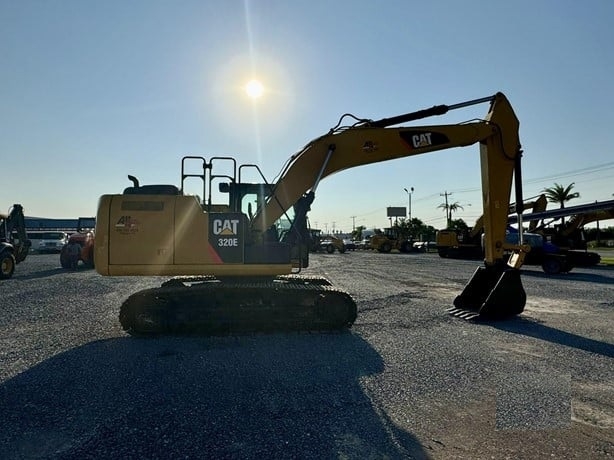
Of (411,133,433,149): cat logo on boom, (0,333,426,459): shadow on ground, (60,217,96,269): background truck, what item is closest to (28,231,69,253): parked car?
(60,217,96,269): background truck

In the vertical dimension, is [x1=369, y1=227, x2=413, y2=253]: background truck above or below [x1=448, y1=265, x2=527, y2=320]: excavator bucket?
above

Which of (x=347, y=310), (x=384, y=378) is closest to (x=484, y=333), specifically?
(x=347, y=310)

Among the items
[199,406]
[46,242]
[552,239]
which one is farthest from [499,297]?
[46,242]

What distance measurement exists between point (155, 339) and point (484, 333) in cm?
545

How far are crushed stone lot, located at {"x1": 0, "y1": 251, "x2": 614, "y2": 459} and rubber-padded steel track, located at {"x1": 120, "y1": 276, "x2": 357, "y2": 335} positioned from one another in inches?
10.4

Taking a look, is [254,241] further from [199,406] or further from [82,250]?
[82,250]

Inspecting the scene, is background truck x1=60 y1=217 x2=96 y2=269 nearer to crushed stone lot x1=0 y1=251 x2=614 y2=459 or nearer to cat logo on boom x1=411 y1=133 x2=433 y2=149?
crushed stone lot x1=0 y1=251 x2=614 y2=459

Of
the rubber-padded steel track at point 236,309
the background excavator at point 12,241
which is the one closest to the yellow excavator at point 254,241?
the rubber-padded steel track at point 236,309

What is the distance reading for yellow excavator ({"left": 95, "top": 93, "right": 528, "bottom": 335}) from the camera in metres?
6.91

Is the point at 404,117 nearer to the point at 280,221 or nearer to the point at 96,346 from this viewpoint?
the point at 280,221

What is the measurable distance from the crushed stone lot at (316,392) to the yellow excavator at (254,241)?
40cm

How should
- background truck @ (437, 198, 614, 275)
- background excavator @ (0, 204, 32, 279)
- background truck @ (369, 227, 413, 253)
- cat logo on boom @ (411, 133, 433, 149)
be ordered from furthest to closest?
background truck @ (369, 227, 413, 253)
background truck @ (437, 198, 614, 275)
background excavator @ (0, 204, 32, 279)
cat logo on boom @ (411, 133, 433, 149)

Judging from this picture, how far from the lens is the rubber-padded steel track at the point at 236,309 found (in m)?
6.83

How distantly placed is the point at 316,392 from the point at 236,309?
2.88 metres
